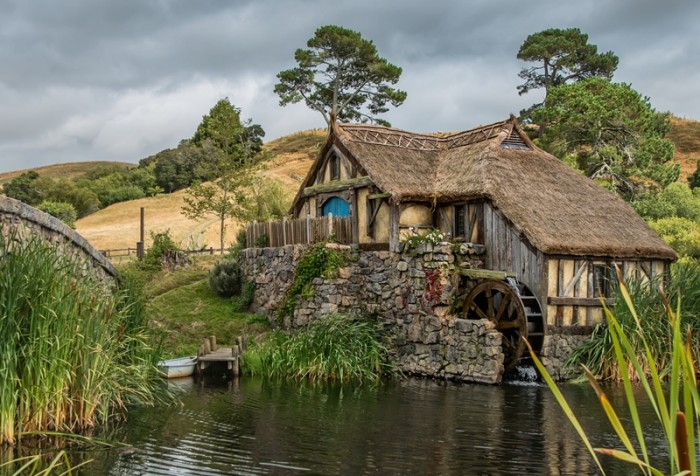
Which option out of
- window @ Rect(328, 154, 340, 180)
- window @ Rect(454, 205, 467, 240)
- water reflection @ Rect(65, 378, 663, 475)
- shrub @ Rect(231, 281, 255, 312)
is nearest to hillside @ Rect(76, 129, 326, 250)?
window @ Rect(328, 154, 340, 180)

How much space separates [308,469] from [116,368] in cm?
359

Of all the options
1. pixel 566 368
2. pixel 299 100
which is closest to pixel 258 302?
pixel 566 368

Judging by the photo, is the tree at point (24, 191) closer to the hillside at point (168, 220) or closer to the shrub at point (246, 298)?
the hillside at point (168, 220)

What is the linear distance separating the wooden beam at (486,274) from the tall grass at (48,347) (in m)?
10.3

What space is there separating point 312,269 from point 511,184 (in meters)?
6.21

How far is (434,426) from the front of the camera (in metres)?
12.2

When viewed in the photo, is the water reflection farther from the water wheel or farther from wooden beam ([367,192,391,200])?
wooden beam ([367,192,391,200])

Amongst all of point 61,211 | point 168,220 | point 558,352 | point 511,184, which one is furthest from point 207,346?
point 61,211

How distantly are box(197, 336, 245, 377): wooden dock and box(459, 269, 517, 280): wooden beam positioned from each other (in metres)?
6.20

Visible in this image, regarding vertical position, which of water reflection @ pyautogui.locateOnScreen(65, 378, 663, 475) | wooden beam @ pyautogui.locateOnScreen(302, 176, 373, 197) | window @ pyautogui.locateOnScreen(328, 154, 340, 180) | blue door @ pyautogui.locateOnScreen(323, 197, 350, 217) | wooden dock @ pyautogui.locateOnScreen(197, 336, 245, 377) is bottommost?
water reflection @ pyautogui.locateOnScreen(65, 378, 663, 475)

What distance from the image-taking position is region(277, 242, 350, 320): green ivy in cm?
2136

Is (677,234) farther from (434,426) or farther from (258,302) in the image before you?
(434,426)

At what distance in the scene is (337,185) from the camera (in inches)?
953

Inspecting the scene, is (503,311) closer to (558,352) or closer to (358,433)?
(558,352)
